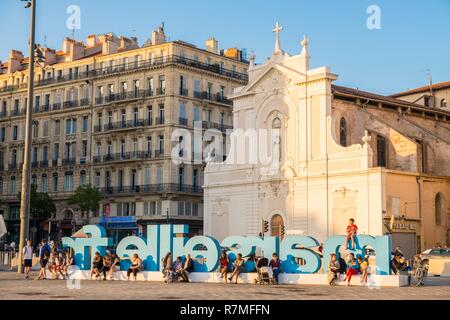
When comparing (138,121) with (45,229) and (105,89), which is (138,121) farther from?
(45,229)

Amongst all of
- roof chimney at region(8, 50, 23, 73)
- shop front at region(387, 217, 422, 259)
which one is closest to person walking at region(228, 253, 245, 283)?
shop front at region(387, 217, 422, 259)

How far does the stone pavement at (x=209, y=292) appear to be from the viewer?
21.7 metres

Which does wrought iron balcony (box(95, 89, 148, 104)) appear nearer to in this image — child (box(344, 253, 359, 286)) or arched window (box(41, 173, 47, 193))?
arched window (box(41, 173, 47, 193))

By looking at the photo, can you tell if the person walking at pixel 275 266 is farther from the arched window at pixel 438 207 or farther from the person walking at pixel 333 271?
the arched window at pixel 438 207

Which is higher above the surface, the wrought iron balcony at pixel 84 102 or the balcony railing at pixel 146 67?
the balcony railing at pixel 146 67

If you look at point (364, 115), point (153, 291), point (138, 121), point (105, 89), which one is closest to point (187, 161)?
point (138, 121)

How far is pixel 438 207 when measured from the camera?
4825cm

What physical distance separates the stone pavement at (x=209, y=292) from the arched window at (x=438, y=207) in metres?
20.5

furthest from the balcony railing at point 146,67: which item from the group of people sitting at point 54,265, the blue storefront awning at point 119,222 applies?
the group of people sitting at point 54,265

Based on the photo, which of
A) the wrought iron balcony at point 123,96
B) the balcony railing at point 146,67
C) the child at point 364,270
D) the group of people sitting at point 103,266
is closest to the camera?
the child at point 364,270

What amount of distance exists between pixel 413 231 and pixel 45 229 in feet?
136

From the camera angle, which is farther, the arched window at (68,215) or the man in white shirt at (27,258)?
the arched window at (68,215)

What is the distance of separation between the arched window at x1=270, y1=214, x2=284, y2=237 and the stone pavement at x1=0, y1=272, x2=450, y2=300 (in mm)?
21643

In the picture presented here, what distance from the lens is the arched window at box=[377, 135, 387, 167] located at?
5059cm
